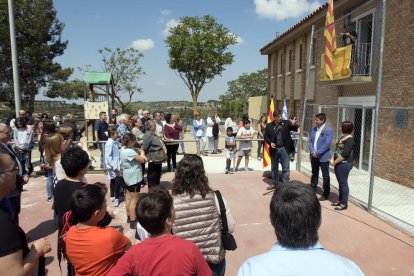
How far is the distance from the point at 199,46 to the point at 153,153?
19.5 meters

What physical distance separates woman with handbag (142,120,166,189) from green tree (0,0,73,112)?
1742cm

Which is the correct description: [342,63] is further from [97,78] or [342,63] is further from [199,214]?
[97,78]

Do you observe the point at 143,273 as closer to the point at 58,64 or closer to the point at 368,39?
the point at 368,39

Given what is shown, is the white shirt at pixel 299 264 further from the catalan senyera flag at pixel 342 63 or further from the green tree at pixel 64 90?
the green tree at pixel 64 90

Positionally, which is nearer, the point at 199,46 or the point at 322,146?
the point at 322,146

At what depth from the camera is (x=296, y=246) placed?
148 cm

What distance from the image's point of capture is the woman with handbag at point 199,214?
101 inches

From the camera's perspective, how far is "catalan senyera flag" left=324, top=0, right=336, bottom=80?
27.5 feet

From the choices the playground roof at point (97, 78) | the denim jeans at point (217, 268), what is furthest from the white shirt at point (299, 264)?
the playground roof at point (97, 78)

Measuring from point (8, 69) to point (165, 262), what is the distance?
2332 centimetres

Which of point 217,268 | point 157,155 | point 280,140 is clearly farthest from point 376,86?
point 217,268

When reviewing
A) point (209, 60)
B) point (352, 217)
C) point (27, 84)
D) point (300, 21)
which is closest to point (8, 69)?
point (27, 84)

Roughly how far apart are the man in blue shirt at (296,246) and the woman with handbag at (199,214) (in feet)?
3.47

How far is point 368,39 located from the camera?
1041cm
